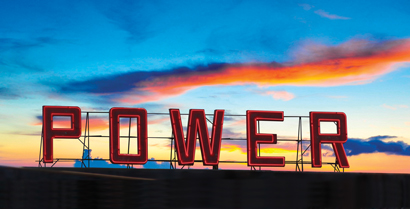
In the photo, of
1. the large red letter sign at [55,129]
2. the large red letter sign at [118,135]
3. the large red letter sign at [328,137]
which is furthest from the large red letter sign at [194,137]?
the large red letter sign at [328,137]

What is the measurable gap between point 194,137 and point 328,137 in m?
7.88

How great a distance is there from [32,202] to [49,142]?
550 cm

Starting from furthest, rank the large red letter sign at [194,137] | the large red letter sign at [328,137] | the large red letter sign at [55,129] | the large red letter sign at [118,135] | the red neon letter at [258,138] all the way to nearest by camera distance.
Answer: the large red letter sign at [328,137]
the red neon letter at [258,138]
the large red letter sign at [194,137]
the large red letter sign at [55,129]
the large red letter sign at [118,135]

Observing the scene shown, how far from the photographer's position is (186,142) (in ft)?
79.6

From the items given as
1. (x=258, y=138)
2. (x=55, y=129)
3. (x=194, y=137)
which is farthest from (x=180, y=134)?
(x=55, y=129)

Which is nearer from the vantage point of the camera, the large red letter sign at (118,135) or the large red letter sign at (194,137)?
the large red letter sign at (118,135)

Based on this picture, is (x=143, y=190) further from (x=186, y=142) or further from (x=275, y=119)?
(x=275, y=119)

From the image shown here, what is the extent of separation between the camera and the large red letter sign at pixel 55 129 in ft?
78.4

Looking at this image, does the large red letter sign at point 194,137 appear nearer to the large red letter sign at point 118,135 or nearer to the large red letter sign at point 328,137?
the large red letter sign at point 118,135

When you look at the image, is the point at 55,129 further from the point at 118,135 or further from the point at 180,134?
the point at 180,134

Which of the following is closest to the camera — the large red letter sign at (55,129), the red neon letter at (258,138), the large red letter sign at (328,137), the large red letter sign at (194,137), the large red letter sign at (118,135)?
the large red letter sign at (118,135)

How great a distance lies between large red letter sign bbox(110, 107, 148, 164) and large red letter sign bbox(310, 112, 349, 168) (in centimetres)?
966

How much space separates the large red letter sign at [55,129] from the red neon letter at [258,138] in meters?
9.61

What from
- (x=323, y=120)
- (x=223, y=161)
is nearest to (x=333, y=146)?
(x=323, y=120)
